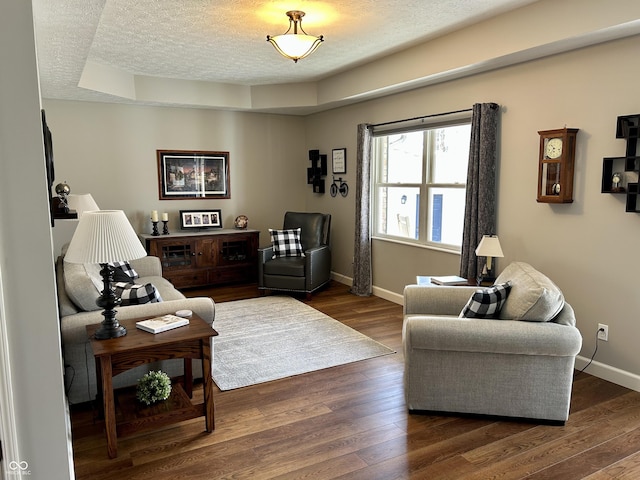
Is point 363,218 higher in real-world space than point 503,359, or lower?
higher

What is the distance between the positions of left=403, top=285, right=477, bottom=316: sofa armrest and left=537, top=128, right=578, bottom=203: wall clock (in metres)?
0.96

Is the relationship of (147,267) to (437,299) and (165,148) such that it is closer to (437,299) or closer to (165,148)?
(165,148)

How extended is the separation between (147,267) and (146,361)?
2.57 m

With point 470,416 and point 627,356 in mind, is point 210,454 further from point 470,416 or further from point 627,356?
point 627,356

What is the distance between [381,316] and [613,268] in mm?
2265

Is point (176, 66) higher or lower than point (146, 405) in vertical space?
higher

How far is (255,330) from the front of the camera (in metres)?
4.39

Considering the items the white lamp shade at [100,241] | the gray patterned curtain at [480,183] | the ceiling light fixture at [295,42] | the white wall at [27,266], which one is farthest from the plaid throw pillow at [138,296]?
the gray patterned curtain at [480,183]

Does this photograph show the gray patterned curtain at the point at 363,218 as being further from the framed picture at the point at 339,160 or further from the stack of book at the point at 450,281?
the stack of book at the point at 450,281

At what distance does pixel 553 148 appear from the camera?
137 inches

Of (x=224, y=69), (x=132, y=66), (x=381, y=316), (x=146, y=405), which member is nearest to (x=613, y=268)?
(x=381, y=316)

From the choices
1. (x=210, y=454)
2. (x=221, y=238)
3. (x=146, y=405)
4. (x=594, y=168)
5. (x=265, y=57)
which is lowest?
(x=210, y=454)

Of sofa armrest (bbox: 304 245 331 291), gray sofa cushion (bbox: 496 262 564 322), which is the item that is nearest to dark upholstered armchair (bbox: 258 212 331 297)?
sofa armrest (bbox: 304 245 331 291)

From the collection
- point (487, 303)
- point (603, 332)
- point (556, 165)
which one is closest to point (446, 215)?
point (556, 165)
